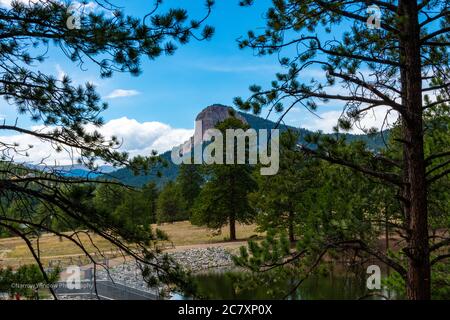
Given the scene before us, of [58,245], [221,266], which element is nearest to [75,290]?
[221,266]

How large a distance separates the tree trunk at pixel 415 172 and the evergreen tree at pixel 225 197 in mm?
29102

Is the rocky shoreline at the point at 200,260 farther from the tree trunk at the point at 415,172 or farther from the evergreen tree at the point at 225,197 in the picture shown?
the tree trunk at the point at 415,172

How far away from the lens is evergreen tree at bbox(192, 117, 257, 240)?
114 ft

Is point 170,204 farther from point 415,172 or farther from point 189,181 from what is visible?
point 415,172

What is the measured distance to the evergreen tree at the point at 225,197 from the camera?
34.9m

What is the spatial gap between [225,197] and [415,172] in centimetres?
2998

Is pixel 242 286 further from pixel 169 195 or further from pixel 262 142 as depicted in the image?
pixel 169 195

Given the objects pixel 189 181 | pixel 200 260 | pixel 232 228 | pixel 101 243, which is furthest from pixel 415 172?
pixel 189 181

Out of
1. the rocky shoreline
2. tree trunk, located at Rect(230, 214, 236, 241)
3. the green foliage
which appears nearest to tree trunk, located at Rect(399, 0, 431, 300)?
the rocky shoreline

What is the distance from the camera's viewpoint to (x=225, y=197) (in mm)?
35156

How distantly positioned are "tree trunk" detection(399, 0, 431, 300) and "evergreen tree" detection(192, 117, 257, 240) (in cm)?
2910

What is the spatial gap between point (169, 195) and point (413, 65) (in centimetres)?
4627

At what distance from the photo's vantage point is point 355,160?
6148mm

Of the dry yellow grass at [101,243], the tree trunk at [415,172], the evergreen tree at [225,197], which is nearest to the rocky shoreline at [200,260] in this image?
the dry yellow grass at [101,243]
